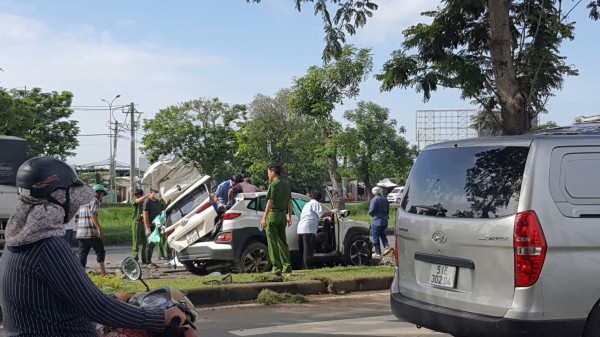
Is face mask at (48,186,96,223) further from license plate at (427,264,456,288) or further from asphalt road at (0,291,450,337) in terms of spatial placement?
asphalt road at (0,291,450,337)

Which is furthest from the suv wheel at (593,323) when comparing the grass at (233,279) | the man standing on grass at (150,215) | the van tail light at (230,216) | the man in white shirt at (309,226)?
the man standing on grass at (150,215)

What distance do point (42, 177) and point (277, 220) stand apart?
858 cm

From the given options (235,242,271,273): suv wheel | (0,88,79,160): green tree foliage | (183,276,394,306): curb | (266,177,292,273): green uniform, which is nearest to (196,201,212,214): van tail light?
(235,242,271,273): suv wheel

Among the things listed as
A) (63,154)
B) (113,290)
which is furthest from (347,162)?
(113,290)

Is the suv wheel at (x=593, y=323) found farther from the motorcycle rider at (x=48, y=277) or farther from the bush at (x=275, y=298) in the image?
the bush at (x=275, y=298)

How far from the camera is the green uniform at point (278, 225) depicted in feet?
37.3

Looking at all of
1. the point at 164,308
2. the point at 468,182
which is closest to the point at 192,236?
the point at 468,182

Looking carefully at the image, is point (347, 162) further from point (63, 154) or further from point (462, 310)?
point (462, 310)

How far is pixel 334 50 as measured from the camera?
1212 centimetres

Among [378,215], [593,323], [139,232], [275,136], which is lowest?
[593,323]

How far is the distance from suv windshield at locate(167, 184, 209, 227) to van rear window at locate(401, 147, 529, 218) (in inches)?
330

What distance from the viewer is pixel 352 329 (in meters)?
7.44

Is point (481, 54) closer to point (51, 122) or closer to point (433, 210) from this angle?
point (433, 210)

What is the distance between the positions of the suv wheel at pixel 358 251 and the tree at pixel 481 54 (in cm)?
305
